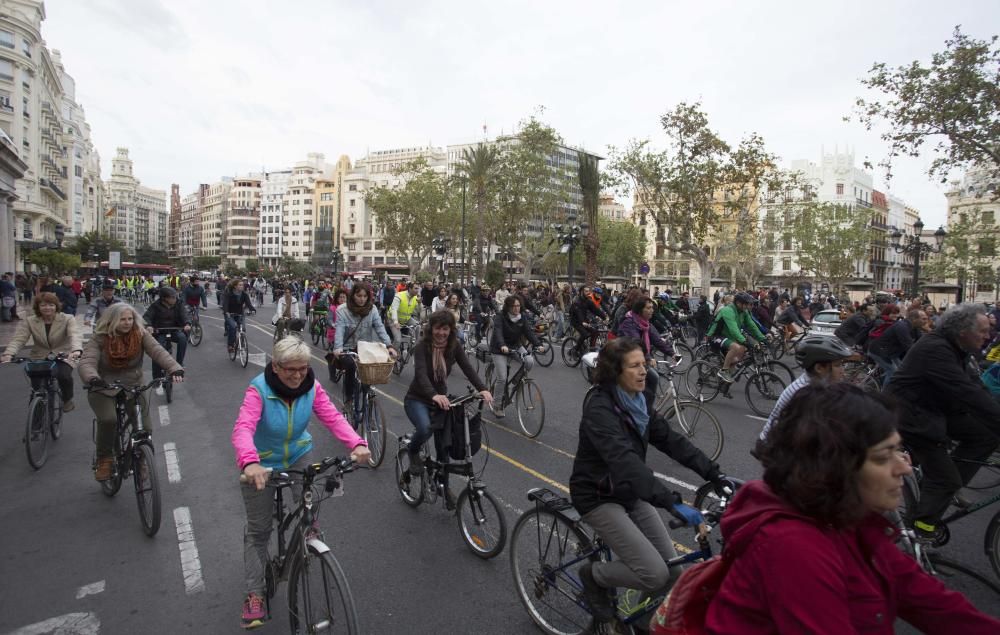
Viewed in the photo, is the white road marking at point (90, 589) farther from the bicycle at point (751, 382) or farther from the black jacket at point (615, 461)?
the bicycle at point (751, 382)

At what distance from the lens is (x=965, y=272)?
110ft

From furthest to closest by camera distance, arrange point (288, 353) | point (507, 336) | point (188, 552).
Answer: point (507, 336), point (188, 552), point (288, 353)

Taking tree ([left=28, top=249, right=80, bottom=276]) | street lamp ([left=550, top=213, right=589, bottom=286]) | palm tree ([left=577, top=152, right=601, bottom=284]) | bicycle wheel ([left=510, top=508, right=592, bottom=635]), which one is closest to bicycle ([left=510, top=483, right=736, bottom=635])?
bicycle wheel ([left=510, top=508, right=592, bottom=635])

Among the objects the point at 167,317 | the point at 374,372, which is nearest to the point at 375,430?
the point at 374,372

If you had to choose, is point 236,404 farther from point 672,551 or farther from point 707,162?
point 707,162

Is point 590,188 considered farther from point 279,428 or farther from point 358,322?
point 279,428

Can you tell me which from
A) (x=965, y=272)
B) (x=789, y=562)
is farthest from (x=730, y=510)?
(x=965, y=272)

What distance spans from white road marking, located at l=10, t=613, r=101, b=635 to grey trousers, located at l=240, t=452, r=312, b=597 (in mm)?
1019

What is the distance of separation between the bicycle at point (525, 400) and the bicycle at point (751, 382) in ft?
10.9

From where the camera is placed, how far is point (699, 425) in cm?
697

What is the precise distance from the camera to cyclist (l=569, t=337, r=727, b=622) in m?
2.72

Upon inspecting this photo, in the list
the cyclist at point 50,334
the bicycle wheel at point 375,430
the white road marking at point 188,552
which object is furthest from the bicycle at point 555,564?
the cyclist at point 50,334

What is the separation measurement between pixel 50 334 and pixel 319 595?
543 cm

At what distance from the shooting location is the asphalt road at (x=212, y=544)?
3627mm
